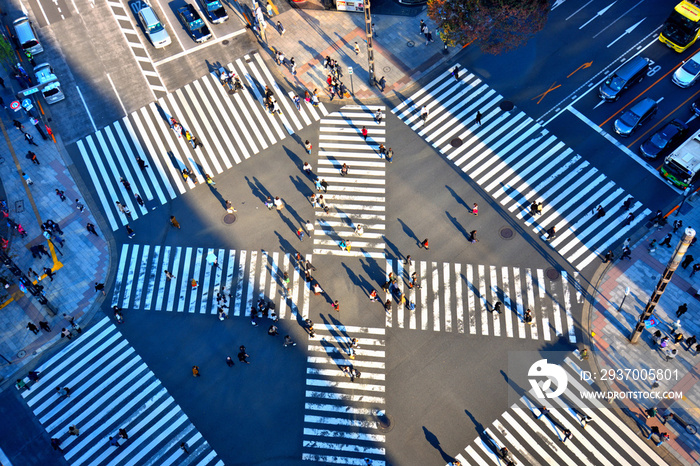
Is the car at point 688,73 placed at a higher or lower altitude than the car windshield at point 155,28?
lower

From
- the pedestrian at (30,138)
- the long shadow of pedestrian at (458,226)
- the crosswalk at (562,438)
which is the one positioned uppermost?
the pedestrian at (30,138)

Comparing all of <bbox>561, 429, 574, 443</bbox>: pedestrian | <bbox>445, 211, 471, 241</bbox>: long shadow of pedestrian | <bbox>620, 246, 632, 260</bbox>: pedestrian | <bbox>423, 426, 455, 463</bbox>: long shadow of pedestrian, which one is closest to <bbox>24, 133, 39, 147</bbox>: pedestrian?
<bbox>445, 211, 471, 241</bbox>: long shadow of pedestrian

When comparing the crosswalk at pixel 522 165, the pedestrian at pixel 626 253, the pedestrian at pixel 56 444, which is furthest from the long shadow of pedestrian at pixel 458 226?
the pedestrian at pixel 56 444

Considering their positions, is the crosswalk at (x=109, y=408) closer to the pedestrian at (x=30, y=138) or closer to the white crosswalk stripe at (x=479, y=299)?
the white crosswalk stripe at (x=479, y=299)

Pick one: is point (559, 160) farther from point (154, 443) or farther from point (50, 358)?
point (50, 358)

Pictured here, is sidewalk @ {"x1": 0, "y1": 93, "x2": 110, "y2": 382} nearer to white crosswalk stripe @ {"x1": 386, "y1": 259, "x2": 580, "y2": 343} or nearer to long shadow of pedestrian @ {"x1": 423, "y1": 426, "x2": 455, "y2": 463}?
white crosswalk stripe @ {"x1": 386, "y1": 259, "x2": 580, "y2": 343}

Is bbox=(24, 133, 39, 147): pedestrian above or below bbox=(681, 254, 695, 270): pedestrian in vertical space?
above
